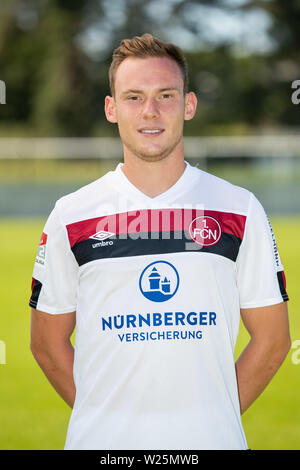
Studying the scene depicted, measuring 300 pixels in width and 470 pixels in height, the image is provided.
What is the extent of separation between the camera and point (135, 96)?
8.09 feet

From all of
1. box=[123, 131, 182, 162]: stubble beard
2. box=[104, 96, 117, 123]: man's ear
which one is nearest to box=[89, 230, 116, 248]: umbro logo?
box=[123, 131, 182, 162]: stubble beard

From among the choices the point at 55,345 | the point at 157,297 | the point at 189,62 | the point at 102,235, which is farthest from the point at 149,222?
the point at 189,62

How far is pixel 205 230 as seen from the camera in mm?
2486

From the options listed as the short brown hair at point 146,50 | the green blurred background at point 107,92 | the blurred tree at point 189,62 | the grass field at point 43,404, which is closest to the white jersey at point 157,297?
the short brown hair at point 146,50

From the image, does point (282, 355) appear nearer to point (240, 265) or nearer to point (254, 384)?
point (254, 384)

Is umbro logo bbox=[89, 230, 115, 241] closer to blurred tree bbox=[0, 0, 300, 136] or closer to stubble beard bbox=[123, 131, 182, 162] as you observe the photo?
stubble beard bbox=[123, 131, 182, 162]

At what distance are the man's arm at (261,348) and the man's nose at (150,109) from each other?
0.72 meters

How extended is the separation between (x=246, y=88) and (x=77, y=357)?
114 ft

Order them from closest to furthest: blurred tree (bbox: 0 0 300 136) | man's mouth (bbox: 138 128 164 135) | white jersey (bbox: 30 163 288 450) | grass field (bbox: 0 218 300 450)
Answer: white jersey (bbox: 30 163 288 450) < man's mouth (bbox: 138 128 164 135) < grass field (bbox: 0 218 300 450) < blurred tree (bbox: 0 0 300 136)

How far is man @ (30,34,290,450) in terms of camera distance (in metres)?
2.33

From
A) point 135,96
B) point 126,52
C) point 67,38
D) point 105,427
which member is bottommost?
point 105,427

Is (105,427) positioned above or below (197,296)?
below

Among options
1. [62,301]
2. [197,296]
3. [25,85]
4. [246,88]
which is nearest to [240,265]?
[197,296]

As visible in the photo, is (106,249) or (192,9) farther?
(192,9)
